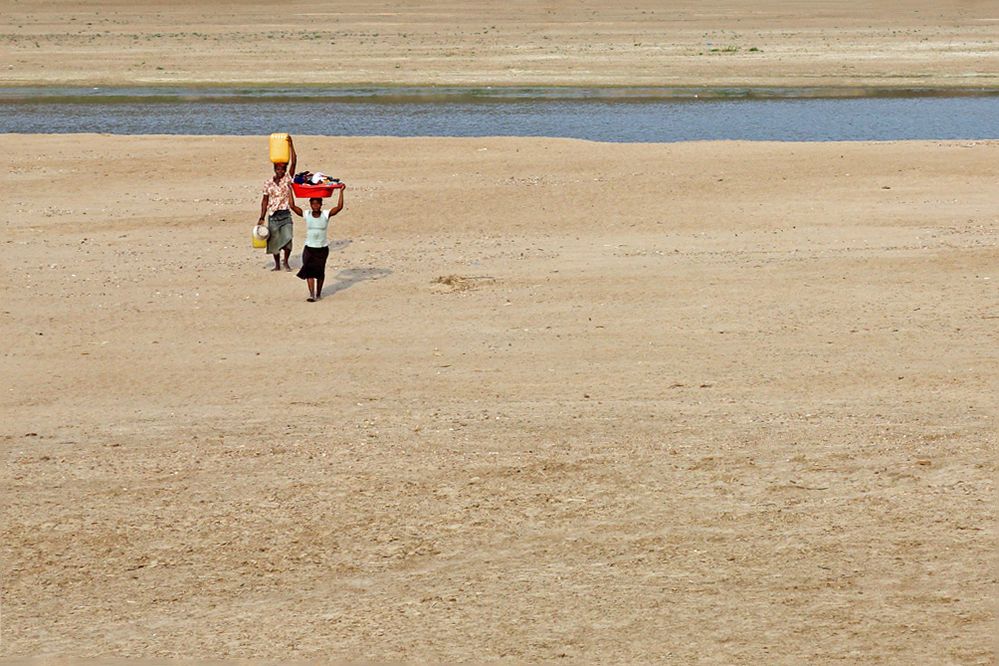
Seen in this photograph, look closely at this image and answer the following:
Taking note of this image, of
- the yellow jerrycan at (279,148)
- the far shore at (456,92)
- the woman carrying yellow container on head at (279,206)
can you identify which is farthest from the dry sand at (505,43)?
the yellow jerrycan at (279,148)

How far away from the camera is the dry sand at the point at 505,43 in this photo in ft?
119

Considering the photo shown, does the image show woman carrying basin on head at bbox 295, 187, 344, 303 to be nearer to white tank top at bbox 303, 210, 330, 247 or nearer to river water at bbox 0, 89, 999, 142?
white tank top at bbox 303, 210, 330, 247

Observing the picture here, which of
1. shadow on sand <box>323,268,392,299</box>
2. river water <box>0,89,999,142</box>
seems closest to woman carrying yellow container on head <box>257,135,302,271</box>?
shadow on sand <box>323,268,392,299</box>

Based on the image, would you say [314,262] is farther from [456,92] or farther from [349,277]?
[456,92]

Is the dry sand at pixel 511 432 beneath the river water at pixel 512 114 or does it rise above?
above

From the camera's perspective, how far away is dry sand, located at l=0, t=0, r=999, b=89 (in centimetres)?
3641

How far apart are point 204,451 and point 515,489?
229cm

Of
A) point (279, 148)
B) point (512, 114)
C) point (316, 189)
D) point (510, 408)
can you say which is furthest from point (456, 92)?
point (510, 408)

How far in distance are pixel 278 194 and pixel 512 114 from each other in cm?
1614

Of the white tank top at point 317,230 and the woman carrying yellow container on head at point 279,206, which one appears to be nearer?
the white tank top at point 317,230

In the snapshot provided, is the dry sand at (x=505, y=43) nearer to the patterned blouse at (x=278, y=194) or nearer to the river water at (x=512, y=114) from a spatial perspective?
the river water at (x=512, y=114)

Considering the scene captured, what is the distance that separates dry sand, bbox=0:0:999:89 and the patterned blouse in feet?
66.7

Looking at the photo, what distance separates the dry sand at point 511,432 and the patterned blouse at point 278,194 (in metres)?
0.81

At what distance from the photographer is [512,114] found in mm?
31016
